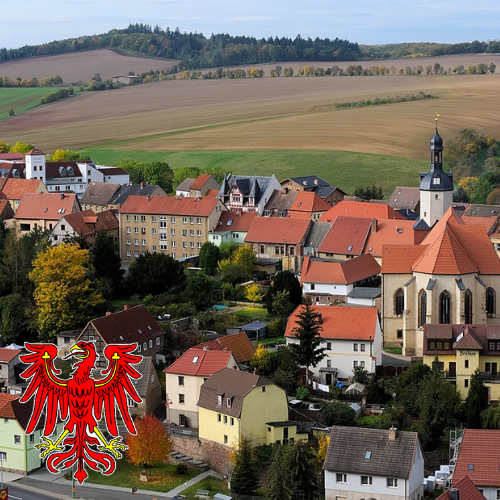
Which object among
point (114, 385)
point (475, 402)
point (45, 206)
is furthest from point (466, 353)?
point (45, 206)

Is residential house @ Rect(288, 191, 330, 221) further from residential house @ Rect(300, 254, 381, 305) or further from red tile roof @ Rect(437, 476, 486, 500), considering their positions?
red tile roof @ Rect(437, 476, 486, 500)

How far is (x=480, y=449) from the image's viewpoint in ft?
182

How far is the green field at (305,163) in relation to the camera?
498ft

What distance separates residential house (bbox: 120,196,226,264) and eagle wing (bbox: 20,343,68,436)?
74.7m

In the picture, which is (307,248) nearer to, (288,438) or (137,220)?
(137,220)

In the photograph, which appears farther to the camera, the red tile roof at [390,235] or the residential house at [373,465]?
the red tile roof at [390,235]

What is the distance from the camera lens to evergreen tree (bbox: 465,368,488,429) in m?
63.3

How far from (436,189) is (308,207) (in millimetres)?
24041

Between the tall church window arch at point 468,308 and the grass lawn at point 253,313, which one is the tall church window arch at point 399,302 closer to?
the tall church window arch at point 468,308

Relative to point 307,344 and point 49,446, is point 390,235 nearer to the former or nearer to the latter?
point 307,344

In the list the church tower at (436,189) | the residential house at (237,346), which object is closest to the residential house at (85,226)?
the church tower at (436,189)

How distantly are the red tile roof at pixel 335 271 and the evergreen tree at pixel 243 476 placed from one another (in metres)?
29.9

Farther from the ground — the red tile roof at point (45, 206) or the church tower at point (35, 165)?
the church tower at point (35, 165)

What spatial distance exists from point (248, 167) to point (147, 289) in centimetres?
6969
